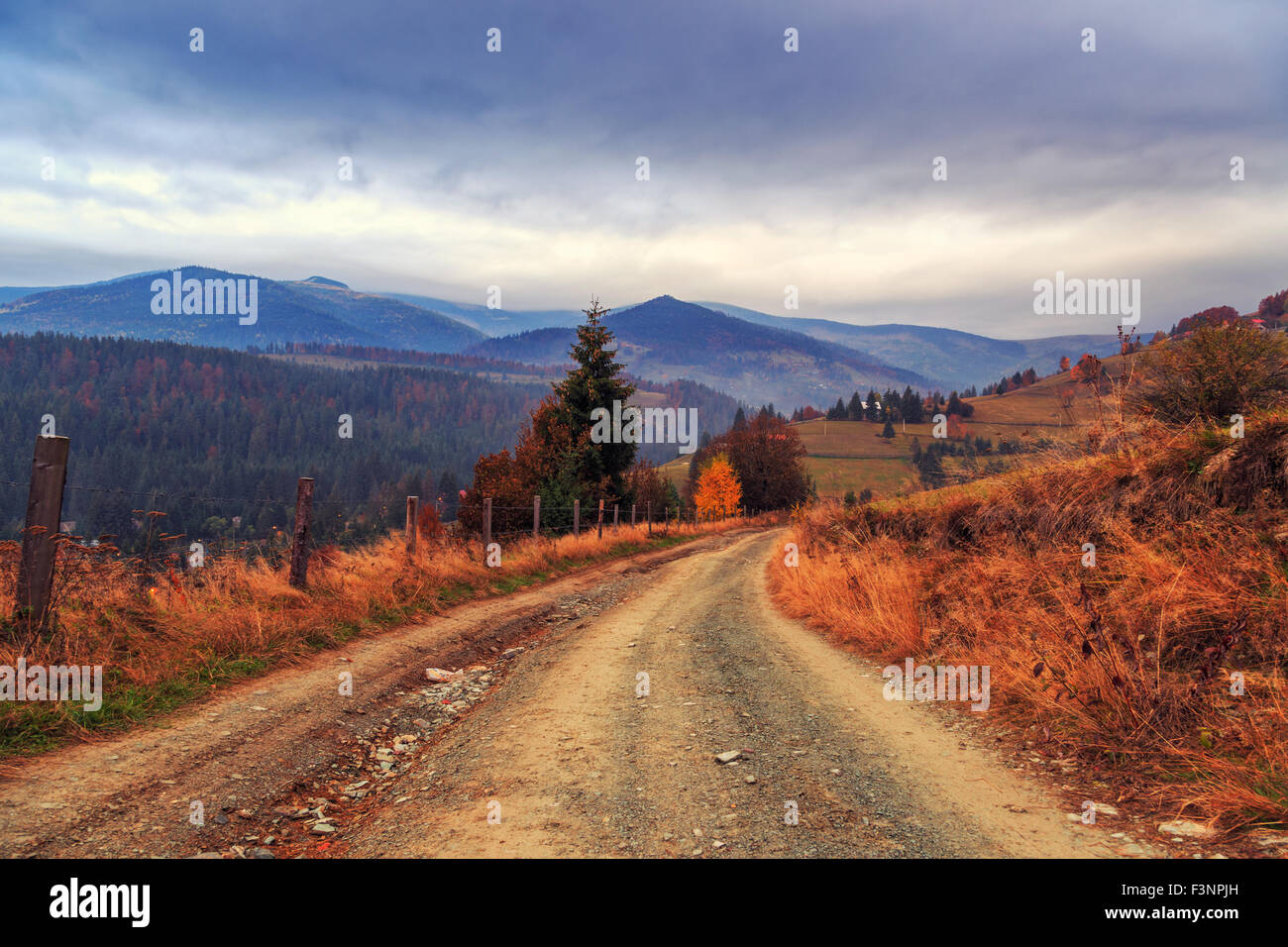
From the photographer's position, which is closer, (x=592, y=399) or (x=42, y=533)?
(x=42, y=533)

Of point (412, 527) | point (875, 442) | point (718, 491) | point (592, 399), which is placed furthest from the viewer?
point (875, 442)

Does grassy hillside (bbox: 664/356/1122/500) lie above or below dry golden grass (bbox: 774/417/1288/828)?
above

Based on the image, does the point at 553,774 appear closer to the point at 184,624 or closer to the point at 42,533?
the point at 184,624

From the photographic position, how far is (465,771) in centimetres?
506

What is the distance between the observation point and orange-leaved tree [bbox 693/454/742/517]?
203 feet

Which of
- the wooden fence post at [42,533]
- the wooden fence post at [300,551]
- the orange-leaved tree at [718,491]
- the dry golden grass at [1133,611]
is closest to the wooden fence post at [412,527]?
the wooden fence post at [300,551]

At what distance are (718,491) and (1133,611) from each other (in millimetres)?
57121

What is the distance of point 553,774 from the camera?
15.9ft

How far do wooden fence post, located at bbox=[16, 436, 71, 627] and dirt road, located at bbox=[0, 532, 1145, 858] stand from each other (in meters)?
2.16

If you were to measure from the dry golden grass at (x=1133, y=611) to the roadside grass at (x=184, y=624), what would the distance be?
7872 mm

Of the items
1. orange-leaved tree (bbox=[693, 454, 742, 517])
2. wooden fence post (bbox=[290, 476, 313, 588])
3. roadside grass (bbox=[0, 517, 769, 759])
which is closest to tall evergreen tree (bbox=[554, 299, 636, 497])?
roadside grass (bbox=[0, 517, 769, 759])

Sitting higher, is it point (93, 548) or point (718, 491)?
point (93, 548)

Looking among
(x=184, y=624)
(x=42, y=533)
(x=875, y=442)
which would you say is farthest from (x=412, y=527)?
(x=875, y=442)

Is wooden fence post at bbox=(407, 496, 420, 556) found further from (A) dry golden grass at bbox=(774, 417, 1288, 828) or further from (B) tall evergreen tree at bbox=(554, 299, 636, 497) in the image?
(B) tall evergreen tree at bbox=(554, 299, 636, 497)
